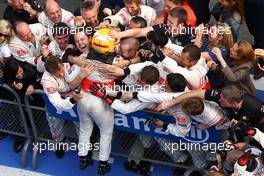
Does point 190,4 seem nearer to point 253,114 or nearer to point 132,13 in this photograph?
point 132,13

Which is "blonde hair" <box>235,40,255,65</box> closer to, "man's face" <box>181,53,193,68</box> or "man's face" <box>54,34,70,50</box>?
"man's face" <box>181,53,193,68</box>

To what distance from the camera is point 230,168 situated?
508 centimetres

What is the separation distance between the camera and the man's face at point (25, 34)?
19.3 feet

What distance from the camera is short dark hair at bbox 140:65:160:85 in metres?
5.03

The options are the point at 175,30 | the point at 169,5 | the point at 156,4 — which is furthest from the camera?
the point at 156,4

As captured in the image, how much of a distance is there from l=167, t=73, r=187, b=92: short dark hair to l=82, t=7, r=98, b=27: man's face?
5.14 feet

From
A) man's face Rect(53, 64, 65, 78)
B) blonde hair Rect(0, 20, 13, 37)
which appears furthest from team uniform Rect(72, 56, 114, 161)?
blonde hair Rect(0, 20, 13, 37)

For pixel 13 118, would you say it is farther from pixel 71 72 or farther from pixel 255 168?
pixel 255 168

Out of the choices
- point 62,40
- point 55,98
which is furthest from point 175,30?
point 55,98

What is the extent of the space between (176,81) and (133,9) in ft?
5.47

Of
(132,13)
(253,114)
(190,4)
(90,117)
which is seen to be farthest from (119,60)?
(190,4)

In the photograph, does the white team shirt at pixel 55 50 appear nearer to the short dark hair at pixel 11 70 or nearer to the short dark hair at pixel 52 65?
the short dark hair at pixel 11 70

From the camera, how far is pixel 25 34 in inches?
232

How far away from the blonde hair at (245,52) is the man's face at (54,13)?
2427 mm
